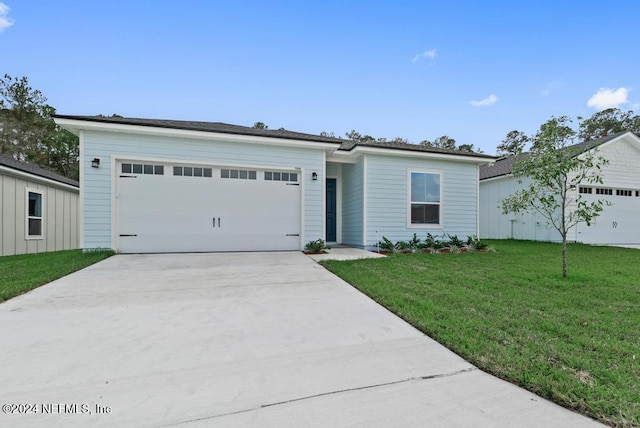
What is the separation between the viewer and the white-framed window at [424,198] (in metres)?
8.57

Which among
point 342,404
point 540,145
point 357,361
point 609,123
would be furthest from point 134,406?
point 609,123

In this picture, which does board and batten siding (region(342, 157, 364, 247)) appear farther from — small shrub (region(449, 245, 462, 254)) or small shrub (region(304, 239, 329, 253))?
small shrub (region(449, 245, 462, 254))

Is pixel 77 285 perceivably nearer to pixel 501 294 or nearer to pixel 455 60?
pixel 501 294

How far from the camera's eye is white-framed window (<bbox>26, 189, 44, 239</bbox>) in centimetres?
914

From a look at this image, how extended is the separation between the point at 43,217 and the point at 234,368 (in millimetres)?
11940

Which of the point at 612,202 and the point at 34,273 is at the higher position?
the point at 612,202

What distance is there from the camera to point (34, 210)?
9.47m

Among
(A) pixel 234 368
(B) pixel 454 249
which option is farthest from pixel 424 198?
(A) pixel 234 368

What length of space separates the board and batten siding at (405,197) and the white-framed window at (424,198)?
0.10m

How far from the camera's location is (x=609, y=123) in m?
25.1

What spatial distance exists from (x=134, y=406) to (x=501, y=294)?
3899 millimetres

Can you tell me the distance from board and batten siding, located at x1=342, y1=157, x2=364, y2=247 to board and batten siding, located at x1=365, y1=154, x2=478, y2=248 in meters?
0.26

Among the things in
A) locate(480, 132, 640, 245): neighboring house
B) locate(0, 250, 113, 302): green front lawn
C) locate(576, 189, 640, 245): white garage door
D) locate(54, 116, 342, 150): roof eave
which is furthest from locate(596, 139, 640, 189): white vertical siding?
locate(0, 250, 113, 302): green front lawn

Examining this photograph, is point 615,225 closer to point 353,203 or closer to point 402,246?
point 402,246
